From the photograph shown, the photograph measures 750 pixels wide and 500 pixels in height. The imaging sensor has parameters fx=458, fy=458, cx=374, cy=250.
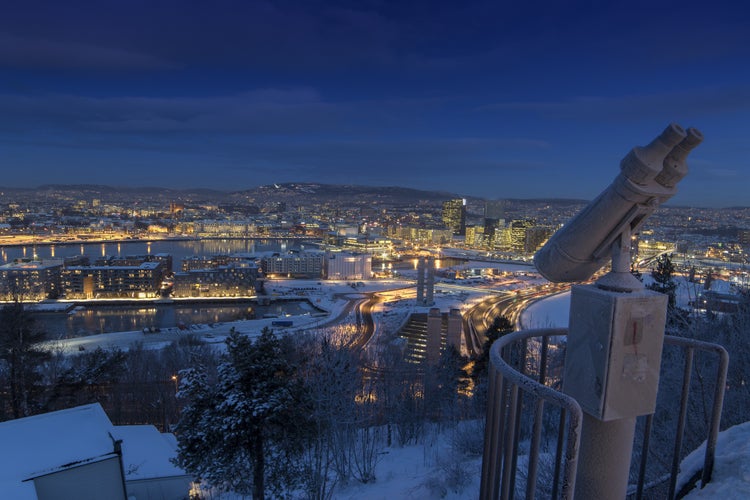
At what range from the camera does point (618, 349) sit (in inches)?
40.5

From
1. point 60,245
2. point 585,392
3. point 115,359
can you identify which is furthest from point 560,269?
point 60,245

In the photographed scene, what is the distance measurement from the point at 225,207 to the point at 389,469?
114 m

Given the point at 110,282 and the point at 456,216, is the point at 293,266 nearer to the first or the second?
the point at 110,282

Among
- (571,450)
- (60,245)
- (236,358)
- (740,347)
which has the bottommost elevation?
(60,245)

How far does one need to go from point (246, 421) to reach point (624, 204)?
151 inches

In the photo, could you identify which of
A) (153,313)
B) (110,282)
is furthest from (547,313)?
(110,282)

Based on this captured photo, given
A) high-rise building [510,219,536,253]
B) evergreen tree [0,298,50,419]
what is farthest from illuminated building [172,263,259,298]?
high-rise building [510,219,536,253]

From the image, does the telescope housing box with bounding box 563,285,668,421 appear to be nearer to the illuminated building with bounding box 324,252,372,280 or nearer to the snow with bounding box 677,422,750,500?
the snow with bounding box 677,422,750,500

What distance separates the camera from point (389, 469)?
470 centimetres

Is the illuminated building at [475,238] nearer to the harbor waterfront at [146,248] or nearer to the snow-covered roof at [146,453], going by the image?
the harbor waterfront at [146,248]

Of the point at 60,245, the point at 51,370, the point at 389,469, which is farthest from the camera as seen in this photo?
the point at 60,245

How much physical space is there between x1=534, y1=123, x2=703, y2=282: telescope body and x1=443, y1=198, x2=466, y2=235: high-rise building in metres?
80.0

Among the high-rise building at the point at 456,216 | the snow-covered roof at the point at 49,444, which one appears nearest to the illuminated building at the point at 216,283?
the snow-covered roof at the point at 49,444

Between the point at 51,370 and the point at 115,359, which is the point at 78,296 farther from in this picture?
the point at 115,359
